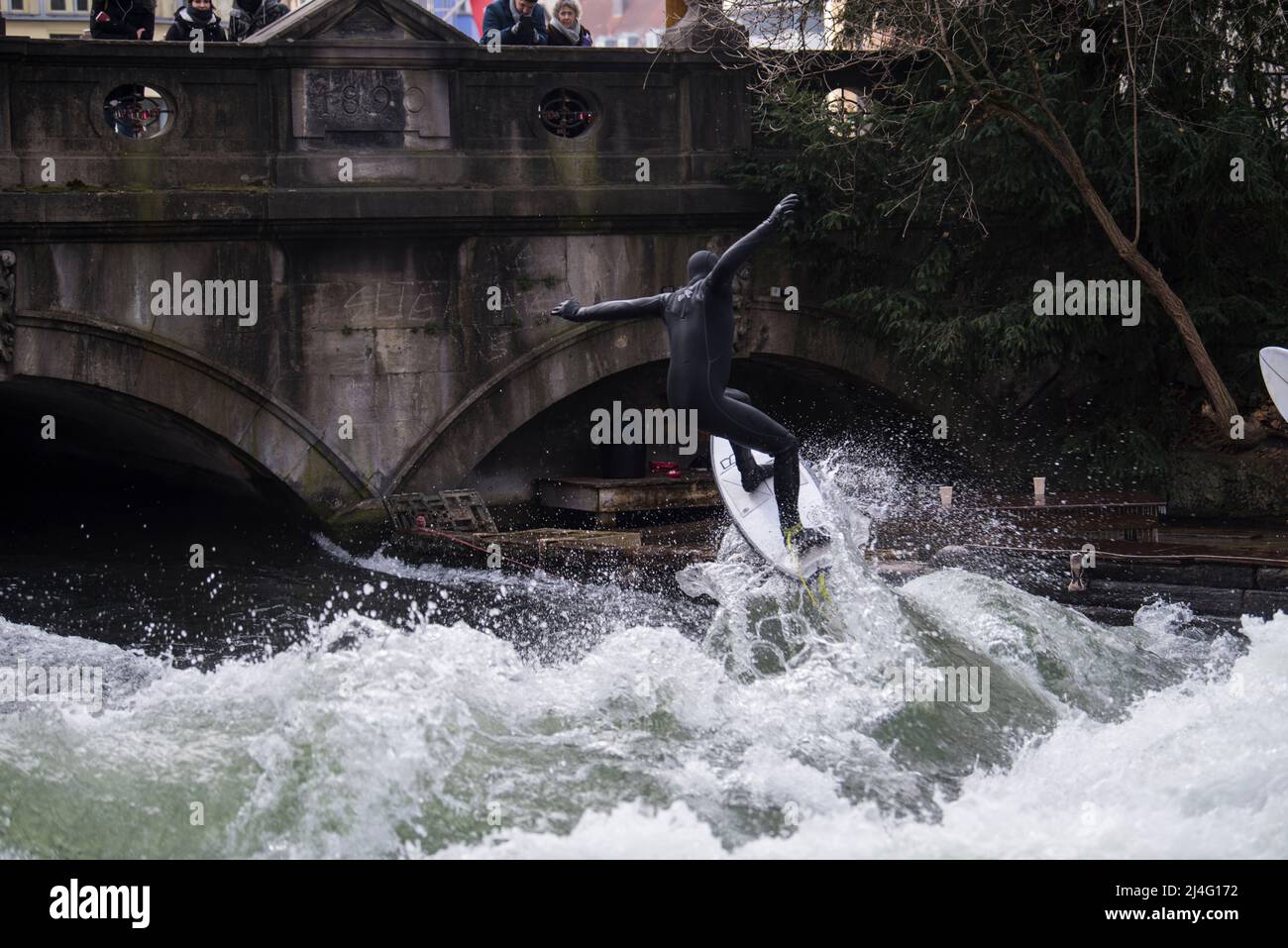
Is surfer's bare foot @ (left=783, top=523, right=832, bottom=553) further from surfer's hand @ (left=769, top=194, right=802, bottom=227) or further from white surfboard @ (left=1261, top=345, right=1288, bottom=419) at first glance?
white surfboard @ (left=1261, top=345, right=1288, bottom=419)

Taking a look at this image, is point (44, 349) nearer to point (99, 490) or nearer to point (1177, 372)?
point (99, 490)

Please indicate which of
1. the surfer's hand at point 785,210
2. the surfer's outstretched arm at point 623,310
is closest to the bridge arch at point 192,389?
the surfer's outstretched arm at point 623,310

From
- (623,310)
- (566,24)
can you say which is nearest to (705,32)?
(566,24)

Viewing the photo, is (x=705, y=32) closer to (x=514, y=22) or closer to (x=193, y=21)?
(x=514, y=22)

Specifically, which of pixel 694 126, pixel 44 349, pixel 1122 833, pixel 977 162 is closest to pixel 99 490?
pixel 44 349

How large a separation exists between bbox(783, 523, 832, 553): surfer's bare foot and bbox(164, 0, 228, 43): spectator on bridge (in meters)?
6.66

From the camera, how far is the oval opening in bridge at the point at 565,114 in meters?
16.1

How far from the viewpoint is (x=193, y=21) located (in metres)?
15.8

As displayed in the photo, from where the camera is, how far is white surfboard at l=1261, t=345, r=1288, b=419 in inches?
489

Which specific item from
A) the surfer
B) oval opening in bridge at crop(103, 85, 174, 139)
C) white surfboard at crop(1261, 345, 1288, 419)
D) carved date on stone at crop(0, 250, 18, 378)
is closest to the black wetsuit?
the surfer

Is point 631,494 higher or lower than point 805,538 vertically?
higher

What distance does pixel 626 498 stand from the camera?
16.7 m

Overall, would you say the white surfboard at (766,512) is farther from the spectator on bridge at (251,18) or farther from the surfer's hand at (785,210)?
the spectator on bridge at (251,18)

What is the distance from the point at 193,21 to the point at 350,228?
2.26m
